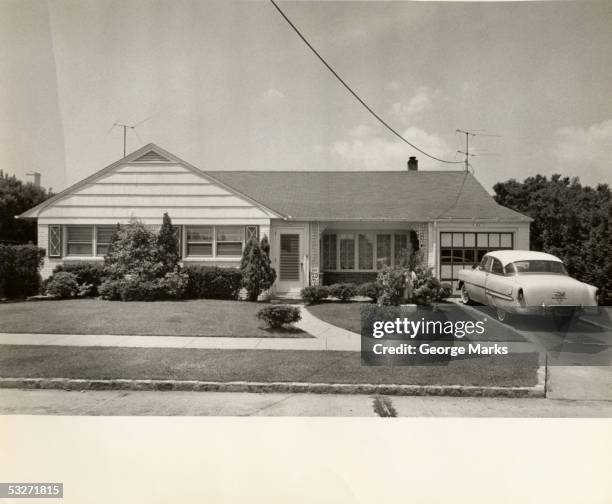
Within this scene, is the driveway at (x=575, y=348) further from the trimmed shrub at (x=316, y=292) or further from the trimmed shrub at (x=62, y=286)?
the trimmed shrub at (x=62, y=286)

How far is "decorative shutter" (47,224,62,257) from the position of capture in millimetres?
6969

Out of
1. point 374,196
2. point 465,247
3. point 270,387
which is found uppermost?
point 374,196

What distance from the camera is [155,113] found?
18.6 feet

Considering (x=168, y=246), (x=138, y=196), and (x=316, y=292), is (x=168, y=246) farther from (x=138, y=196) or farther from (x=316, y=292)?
(x=316, y=292)

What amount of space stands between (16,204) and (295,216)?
4989 millimetres

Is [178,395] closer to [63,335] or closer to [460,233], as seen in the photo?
[63,335]

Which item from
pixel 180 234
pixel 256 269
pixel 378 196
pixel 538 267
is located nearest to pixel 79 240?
pixel 180 234

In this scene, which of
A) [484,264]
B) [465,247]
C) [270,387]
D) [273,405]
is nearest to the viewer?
[273,405]

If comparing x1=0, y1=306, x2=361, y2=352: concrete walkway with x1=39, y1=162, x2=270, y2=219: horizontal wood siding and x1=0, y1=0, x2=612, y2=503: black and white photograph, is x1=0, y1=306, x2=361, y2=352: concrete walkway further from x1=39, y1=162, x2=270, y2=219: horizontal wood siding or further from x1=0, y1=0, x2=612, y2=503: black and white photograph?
x1=39, y1=162, x2=270, y2=219: horizontal wood siding

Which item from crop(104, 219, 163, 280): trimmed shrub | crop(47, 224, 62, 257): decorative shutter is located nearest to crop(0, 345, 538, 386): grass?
crop(104, 219, 163, 280): trimmed shrub

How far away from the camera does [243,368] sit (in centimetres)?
560

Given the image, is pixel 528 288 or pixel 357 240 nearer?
pixel 528 288

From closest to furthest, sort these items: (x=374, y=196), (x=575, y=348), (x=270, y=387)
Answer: (x=270, y=387) → (x=575, y=348) → (x=374, y=196)

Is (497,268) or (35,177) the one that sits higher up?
(35,177)
